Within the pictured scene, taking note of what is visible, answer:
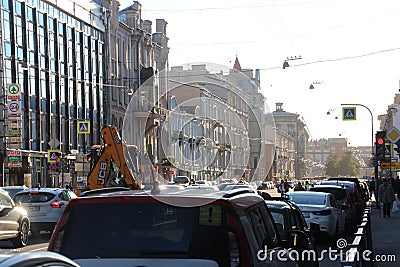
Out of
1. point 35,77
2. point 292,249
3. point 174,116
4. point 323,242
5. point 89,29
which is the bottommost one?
point 323,242

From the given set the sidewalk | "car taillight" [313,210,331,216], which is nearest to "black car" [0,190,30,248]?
"car taillight" [313,210,331,216]

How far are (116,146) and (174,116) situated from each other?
46.5 feet

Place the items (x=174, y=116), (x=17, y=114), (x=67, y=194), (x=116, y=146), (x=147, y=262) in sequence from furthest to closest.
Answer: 1. (x=17, y=114)
2. (x=116, y=146)
3. (x=67, y=194)
4. (x=174, y=116)
5. (x=147, y=262)

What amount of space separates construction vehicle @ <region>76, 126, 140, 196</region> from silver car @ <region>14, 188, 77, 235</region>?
18.5 feet

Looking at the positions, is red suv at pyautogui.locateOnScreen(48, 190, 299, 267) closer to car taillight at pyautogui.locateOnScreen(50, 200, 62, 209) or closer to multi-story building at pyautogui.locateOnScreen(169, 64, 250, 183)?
multi-story building at pyautogui.locateOnScreen(169, 64, 250, 183)

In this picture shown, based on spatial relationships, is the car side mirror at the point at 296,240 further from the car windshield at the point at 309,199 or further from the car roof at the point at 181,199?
the car windshield at the point at 309,199

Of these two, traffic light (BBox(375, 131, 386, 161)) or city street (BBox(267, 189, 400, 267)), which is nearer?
city street (BBox(267, 189, 400, 267))

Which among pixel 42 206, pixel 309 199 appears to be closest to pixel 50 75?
pixel 42 206

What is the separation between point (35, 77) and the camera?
5141cm

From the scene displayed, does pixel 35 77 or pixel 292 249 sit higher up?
pixel 35 77

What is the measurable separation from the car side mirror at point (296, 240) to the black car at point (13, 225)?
42.1ft

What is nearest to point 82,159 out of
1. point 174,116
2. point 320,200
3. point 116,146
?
point 116,146

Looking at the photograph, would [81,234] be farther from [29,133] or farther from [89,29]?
[89,29]

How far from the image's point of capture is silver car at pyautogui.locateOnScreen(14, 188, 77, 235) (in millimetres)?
24453
